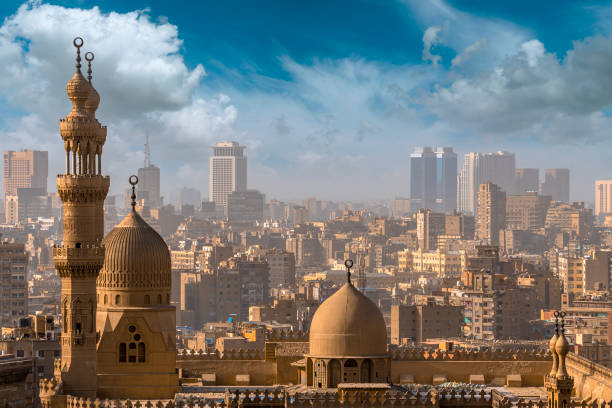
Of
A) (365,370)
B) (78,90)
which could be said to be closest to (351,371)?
(365,370)

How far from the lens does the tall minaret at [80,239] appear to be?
1550 inches

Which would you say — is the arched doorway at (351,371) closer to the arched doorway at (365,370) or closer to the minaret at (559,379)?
the arched doorway at (365,370)

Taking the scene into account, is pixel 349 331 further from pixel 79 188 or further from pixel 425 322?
pixel 425 322

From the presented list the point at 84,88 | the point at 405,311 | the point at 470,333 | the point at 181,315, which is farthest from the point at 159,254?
the point at 181,315

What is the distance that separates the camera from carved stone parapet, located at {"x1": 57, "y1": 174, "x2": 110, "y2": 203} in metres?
40.1

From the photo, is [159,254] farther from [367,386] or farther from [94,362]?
[367,386]

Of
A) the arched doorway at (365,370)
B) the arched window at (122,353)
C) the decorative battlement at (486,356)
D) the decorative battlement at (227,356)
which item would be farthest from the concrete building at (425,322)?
the arched doorway at (365,370)

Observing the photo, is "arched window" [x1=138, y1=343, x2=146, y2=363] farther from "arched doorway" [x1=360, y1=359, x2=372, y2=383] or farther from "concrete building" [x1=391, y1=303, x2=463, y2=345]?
"concrete building" [x1=391, y1=303, x2=463, y2=345]

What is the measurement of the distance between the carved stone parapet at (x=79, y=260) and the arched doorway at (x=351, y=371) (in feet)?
21.0

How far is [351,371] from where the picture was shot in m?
39.5

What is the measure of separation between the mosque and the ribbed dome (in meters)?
0.03

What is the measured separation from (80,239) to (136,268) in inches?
81.3

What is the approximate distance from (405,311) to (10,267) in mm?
32885

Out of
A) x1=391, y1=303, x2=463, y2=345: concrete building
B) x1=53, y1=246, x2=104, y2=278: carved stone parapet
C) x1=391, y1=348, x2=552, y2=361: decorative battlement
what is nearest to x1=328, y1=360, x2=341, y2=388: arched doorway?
x1=391, y1=348, x2=552, y2=361: decorative battlement
